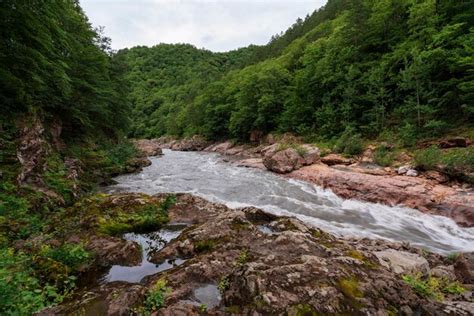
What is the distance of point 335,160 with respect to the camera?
664 inches

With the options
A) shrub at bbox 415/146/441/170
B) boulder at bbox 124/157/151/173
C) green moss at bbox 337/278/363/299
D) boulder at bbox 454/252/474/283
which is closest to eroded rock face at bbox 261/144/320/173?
shrub at bbox 415/146/441/170

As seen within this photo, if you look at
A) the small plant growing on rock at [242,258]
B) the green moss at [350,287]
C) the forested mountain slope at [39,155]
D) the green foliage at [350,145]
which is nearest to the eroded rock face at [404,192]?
the green foliage at [350,145]

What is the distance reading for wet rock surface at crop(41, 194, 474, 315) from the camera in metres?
3.34

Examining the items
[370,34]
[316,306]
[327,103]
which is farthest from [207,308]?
[370,34]

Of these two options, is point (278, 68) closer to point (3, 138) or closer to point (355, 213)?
point (355, 213)

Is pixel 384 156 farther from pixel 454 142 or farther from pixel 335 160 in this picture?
pixel 454 142

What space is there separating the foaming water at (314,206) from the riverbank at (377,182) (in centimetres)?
41

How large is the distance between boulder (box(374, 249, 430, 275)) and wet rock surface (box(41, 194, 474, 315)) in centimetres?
2

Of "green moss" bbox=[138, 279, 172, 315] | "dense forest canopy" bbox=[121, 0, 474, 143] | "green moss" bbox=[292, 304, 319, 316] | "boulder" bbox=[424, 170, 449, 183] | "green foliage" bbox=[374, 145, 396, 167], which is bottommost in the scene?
"boulder" bbox=[424, 170, 449, 183]

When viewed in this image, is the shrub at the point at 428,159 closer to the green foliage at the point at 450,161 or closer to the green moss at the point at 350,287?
the green foliage at the point at 450,161

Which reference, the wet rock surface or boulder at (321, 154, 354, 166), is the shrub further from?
the wet rock surface

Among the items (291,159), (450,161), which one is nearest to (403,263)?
(450,161)

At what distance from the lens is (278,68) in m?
34.7

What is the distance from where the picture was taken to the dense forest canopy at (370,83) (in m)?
16.0
